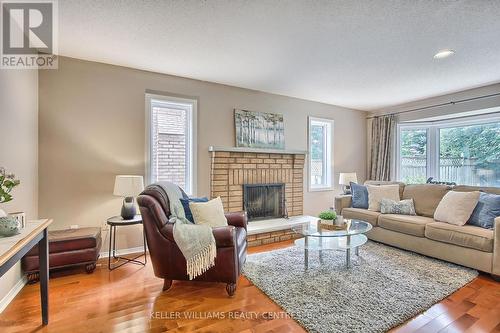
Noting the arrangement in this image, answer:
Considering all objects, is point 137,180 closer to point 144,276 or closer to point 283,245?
point 144,276

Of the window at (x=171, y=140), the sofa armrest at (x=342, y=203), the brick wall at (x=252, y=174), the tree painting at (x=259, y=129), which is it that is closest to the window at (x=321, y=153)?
the brick wall at (x=252, y=174)

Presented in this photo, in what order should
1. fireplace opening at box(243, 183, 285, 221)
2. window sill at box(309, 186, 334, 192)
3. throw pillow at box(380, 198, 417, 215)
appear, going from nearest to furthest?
1. throw pillow at box(380, 198, 417, 215)
2. fireplace opening at box(243, 183, 285, 221)
3. window sill at box(309, 186, 334, 192)

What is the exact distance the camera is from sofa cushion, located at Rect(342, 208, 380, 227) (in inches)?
146

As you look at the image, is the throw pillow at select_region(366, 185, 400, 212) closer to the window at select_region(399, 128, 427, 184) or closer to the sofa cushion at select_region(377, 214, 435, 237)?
the sofa cushion at select_region(377, 214, 435, 237)

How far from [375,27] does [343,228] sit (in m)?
2.05

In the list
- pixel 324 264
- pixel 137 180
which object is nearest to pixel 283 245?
pixel 324 264

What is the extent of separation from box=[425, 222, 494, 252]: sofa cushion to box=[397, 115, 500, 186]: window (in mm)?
2025

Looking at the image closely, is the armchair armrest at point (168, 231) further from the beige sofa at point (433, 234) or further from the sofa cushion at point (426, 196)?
the sofa cushion at point (426, 196)

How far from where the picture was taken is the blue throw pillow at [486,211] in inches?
111

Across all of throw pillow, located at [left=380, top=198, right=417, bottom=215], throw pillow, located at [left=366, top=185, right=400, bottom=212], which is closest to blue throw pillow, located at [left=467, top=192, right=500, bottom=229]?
throw pillow, located at [left=380, top=198, right=417, bottom=215]

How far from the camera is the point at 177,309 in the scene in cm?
205

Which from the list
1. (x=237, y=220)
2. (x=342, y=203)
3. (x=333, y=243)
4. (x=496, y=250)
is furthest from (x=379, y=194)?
(x=237, y=220)

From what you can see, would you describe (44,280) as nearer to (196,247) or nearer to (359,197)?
(196,247)

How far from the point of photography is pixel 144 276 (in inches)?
105
